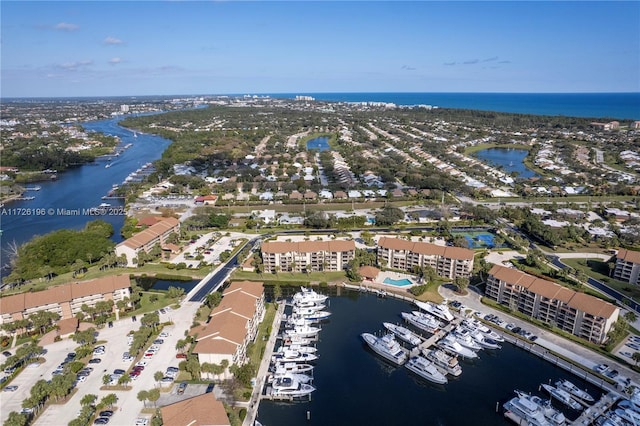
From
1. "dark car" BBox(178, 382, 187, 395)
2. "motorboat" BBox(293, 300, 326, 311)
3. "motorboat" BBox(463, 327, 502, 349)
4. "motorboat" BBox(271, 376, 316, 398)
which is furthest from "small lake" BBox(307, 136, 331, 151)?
"dark car" BBox(178, 382, 187, 395)

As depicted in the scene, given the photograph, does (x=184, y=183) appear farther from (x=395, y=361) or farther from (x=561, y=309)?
(x=561, y=309)

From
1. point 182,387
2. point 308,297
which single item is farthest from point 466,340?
point 182,387

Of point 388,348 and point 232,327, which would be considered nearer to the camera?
point 232,327

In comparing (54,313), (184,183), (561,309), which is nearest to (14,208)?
(184,183)

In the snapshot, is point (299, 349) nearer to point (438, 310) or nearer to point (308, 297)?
point (308, 297)

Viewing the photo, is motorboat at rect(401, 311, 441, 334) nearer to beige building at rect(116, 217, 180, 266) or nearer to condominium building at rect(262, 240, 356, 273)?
condominium building at rect(262, 240, 356, 273)

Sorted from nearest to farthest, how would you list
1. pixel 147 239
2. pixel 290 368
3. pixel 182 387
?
pixel 182 387 → pixel 290 368 → pixel 147 239

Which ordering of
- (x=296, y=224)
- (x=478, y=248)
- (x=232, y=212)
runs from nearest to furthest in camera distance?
(x=478, y=248) → (x=296, y=224) → (x=232, y=212)

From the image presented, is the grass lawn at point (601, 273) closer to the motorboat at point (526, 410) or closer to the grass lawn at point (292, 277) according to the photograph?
the motorboat at point (526, 410)
